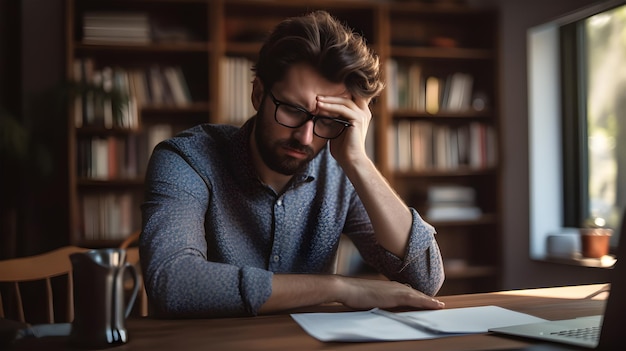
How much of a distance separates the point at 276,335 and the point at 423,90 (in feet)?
9.89

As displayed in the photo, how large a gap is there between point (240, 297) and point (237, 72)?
96.3 inches

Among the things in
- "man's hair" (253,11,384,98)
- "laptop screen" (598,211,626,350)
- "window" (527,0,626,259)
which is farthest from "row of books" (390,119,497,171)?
"laptop screen" (598,211,626,350)

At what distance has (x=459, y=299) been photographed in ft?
4.40

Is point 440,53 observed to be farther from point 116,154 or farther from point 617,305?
point 617,305

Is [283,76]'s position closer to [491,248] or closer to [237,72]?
[237,72]

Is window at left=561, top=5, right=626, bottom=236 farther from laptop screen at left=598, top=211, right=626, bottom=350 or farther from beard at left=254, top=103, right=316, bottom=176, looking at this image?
laptop screen at left=598, top=211, right=626, bottom=350

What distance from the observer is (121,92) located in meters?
3.14

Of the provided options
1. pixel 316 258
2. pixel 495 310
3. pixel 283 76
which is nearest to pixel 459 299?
pixel 495 310

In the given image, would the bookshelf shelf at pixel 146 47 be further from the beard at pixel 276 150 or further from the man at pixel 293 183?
the beard at pixel 276 150

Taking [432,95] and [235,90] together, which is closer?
[235,90]

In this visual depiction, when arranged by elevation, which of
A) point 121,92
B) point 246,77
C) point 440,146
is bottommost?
point 440,146

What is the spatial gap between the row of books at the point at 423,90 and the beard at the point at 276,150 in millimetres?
2231

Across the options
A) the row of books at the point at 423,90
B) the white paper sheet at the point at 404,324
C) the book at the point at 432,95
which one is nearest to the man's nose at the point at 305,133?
the white paper sheet at the point at 404,324

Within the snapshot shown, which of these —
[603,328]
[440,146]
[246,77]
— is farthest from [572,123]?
[603,328]
